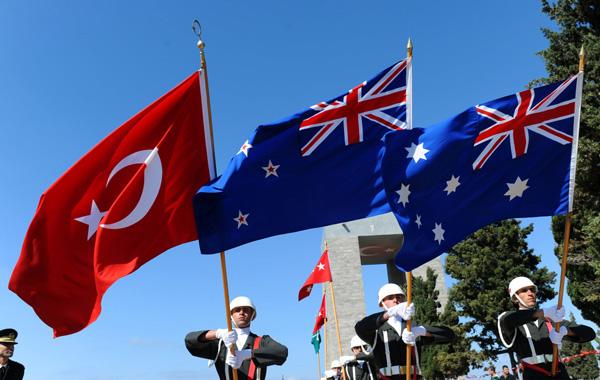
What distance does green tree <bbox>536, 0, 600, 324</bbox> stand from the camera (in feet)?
43.1

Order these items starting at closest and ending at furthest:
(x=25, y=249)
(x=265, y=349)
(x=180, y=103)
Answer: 1. (x=265, y=349)
2. (x=25, y=249)
3. (x=180, y=103)

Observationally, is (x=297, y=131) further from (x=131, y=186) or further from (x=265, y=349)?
(x=265, y=349)

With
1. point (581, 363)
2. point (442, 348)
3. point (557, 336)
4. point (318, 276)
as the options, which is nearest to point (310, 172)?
point (557, 336)

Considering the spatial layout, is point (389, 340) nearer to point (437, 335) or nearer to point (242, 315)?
point (437, 335)

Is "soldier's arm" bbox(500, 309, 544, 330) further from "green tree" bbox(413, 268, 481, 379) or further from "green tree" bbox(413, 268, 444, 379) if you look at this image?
"green tree" bbox(413, 268, 444, 379)

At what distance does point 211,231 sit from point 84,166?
1.69 metres

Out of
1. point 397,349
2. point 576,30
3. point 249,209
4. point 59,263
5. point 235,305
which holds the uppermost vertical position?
point 576,30

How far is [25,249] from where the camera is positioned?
6.09 meters

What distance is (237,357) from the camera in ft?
18.0

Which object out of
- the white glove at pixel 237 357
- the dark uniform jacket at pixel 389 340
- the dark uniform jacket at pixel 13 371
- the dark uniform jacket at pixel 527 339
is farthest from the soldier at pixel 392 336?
the dark uniform jacket at pixel 13 371

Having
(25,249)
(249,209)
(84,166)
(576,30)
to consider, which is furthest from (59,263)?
(576,30)

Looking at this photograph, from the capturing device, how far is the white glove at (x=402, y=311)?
581 cm

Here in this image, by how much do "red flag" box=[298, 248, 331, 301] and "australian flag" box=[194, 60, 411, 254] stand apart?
807 cm

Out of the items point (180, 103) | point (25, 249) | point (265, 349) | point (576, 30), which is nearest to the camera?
point (265, 349)
